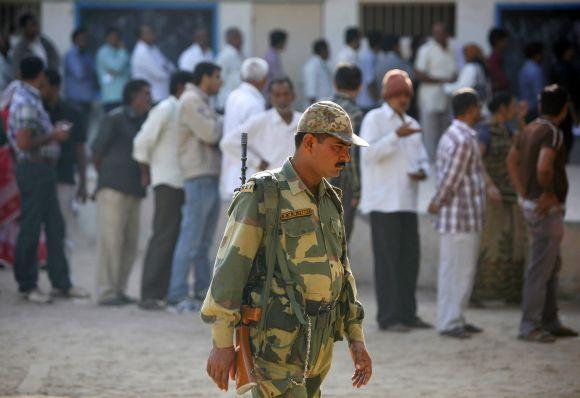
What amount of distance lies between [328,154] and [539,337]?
4.71 meters

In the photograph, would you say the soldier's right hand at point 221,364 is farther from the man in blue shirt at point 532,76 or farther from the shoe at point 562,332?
the man in blue shirt at point 532,76

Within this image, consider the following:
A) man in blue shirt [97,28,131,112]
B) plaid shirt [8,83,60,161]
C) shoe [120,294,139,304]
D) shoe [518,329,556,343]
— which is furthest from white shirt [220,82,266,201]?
man in blue shirt [97,28,131,112]

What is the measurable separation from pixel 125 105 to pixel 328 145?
242 inches

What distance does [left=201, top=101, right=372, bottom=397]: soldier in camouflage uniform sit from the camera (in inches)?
Answer: 200

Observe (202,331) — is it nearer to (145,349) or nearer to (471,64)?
(145,349)

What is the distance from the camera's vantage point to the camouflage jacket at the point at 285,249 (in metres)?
5.06

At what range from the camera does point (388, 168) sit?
382 inches

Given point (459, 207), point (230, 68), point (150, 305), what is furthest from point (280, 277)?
point (230, 68)

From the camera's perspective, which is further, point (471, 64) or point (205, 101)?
point (471, 64)

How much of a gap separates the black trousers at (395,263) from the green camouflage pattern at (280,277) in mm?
4476

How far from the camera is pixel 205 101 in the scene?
35.2ft

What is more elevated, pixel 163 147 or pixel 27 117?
pixel 27 117

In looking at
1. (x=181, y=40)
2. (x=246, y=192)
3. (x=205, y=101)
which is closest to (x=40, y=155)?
(x=205, y=101)

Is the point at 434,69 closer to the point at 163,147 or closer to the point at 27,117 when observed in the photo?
the point at 163,147
